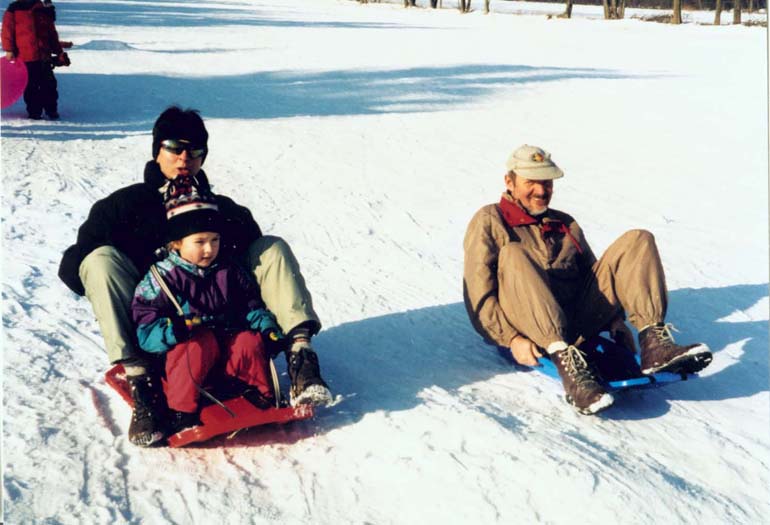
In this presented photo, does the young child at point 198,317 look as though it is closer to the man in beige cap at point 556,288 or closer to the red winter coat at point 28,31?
the man in beige cap at point 556,288

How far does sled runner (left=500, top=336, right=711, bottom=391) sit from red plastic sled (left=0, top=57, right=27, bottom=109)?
22.9 feet

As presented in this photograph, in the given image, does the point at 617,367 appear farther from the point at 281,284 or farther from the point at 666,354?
the point at 281,284

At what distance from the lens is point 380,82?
1353cm

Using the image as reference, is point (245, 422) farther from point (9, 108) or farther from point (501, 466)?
point (9, 108)

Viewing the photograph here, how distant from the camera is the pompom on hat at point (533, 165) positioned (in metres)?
4.08

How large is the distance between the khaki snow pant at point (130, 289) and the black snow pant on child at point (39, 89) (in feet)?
21.4

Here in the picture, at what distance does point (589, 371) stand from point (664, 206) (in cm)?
407

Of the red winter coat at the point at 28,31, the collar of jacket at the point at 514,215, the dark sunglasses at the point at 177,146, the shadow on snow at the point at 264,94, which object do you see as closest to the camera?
the dark sunglasses at the point at 177,146

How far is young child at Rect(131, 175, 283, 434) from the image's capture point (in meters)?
3.24

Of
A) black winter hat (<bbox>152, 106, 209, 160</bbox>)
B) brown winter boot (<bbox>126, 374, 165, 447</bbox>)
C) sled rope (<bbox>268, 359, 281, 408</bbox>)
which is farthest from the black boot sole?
black winter hat (<bbox>152, 106, 209, 160</bbox>)

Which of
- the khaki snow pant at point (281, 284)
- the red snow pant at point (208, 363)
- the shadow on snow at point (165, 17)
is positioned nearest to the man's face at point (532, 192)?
the khaki snow pant at point (281, 284)

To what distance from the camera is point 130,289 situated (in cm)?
335

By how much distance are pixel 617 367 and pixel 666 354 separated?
0.35 m

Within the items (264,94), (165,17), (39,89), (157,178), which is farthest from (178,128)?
(165,17)
